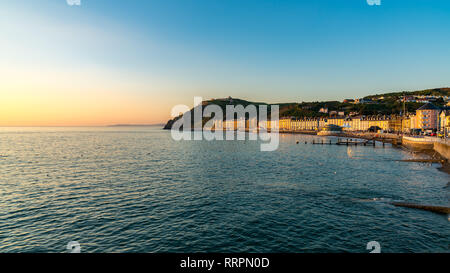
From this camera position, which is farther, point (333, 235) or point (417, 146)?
point (417, 146)

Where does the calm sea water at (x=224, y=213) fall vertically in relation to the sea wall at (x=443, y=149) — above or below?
below

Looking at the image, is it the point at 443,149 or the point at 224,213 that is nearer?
the point at 224,213

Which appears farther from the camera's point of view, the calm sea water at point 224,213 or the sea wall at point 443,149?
the sea wall at point 443,149

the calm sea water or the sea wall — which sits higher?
the sea wall

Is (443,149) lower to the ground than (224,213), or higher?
higher

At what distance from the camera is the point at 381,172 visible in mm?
43438

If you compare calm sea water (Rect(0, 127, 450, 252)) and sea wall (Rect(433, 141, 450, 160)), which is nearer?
calm sea water (Rect(0, 127, 450, 252))

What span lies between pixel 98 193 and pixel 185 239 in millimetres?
18122

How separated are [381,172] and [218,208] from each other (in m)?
31.7
